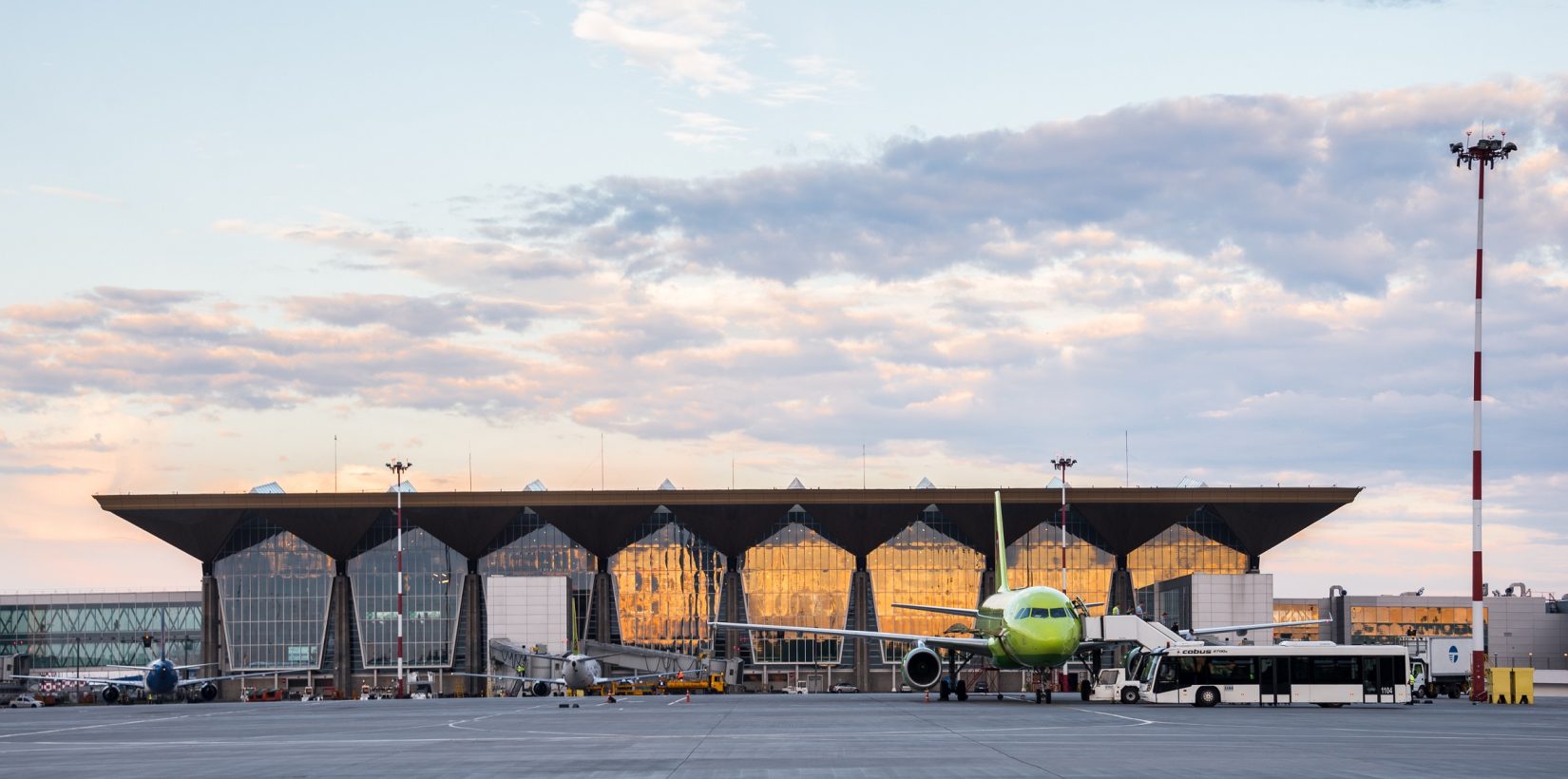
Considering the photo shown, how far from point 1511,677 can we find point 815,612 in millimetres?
83328

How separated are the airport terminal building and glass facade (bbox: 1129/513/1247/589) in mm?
207

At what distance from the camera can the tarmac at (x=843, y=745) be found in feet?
96.8

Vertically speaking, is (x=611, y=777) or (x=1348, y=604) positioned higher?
(x=611, y=777)

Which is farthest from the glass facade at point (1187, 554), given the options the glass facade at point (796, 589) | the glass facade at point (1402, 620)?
the glass facade at point (796, 589)

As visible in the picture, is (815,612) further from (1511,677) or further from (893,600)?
(1511,677)

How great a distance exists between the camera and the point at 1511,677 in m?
74.4

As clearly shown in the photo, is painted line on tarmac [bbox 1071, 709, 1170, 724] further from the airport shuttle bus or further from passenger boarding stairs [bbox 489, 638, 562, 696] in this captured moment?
passenger boarding stairs [bbox 489, 638, 562, 696]

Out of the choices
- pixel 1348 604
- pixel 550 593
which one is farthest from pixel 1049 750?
pixel 1348 604

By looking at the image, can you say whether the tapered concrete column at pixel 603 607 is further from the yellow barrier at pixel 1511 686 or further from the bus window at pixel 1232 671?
the yellow barrier at pixel 1511 686

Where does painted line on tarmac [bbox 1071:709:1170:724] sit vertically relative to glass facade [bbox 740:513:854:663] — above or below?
above

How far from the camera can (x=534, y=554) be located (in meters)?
153

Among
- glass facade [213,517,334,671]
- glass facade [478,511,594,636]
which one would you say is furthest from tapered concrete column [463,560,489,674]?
glass facade [213,517,334,671]

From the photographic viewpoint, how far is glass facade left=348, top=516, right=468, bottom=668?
151 metres

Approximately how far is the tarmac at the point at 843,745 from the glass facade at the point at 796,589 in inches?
3500
